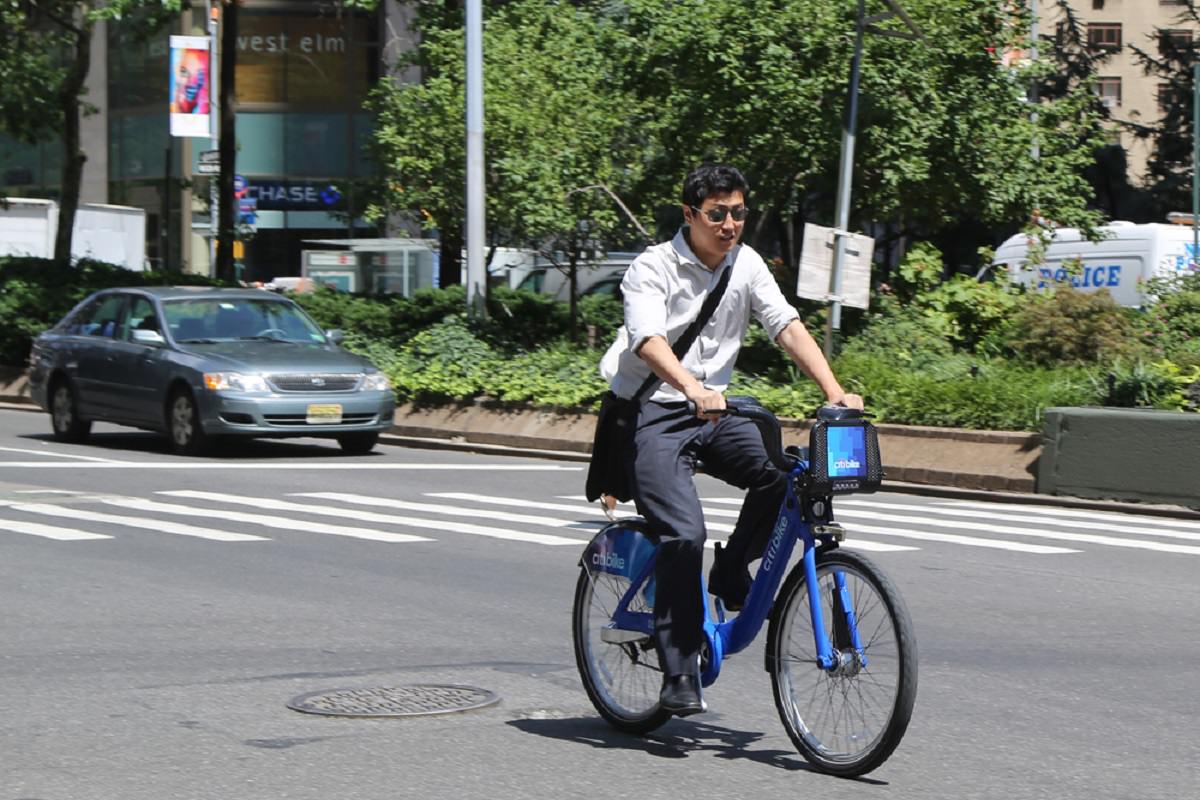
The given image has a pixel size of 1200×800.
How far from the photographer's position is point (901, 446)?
18.1 m

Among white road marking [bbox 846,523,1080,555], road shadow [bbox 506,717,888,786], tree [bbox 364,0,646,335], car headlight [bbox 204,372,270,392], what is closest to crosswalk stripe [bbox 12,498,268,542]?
white road marking [bbox 846,523,1080,555]

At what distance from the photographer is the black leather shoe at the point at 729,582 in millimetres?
6227

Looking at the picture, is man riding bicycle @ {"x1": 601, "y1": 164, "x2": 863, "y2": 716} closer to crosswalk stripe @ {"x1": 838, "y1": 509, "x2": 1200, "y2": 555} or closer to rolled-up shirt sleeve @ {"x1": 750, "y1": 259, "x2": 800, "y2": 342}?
rolled-up shirt sleeve @ {"x1": 750, "y1": 259, "x2": 800, "y2": 342}

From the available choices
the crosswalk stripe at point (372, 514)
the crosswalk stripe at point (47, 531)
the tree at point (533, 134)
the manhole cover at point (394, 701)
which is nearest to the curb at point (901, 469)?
the tree at point (533, 134)

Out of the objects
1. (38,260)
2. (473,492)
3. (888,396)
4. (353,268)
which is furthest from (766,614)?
(353,268)

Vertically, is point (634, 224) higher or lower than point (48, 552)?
higher

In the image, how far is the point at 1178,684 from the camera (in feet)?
24.8

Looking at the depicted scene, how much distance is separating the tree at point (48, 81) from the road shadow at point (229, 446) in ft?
33.6

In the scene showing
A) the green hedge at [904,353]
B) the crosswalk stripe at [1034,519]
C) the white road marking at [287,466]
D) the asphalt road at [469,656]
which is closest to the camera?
the asphalt road at [469,656]

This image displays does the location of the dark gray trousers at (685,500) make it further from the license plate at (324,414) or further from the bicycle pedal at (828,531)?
the license plate at (324,414)

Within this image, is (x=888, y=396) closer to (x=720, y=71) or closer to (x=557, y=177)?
(x=720, y=71)

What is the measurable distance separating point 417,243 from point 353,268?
361 cm

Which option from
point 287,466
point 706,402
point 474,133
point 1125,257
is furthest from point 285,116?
point 706,402

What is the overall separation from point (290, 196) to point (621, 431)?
49.3 m
